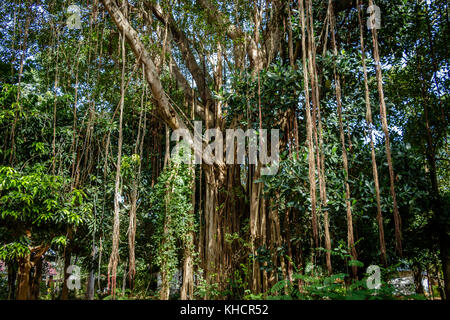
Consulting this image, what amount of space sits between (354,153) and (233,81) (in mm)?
1584

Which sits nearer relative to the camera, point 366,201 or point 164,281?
point 366,201

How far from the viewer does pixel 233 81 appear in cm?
373

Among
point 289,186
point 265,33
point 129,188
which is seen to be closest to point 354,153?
point 289,186

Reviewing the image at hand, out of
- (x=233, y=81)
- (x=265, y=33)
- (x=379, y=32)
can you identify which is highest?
(x=265, y=33)

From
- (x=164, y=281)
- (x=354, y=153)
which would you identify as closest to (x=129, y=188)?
(x=164, y=281)

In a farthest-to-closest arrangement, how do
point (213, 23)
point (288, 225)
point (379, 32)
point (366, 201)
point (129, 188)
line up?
1. point (129, 188)
2. point (213, 23)
3. point (379, 32)
4. point (288, 225)
5. point (366, 201)

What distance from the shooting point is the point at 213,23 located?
4.45 metres

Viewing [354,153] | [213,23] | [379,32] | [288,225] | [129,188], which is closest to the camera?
[354,153]

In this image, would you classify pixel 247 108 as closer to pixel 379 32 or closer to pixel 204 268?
pixel 379 32

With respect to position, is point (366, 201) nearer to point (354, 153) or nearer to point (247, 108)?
point (354, 153)

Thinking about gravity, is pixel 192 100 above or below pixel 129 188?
above
